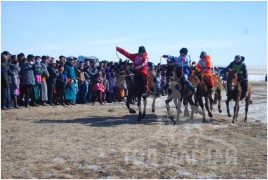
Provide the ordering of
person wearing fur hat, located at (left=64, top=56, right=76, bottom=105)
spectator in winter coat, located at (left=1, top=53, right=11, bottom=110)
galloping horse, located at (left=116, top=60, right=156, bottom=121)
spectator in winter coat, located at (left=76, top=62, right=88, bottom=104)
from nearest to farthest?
galloping horse, located at (left=116, top=60, right=156, bottom=121) < spectator in winter coat, located at (left=1, top=53, right=11, bottom=110) < person wearing fur hat, located at (left=64, top=56, right=76, bottom=105) < spectator in winter coat, located at (left=76, top=62, right=88, bottom=104)

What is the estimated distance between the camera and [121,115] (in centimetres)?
1314

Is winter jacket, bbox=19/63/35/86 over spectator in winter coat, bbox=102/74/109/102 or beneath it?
over

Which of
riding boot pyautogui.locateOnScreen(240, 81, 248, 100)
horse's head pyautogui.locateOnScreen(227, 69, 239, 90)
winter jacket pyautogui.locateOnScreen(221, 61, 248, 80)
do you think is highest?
winter jacket pyautogui.locateOnScreen(221, 61, 248, 80)

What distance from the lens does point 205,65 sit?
44.2 feet

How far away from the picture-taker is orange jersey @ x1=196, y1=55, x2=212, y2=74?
13083 millimetres

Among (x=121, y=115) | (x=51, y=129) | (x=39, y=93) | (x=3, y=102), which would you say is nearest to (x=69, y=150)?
(x=51, y=129)

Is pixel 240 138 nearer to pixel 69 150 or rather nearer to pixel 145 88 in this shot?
pixel 145 88

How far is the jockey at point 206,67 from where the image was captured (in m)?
12.9

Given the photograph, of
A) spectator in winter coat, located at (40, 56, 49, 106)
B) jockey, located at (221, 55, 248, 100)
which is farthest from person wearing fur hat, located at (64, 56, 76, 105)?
jockey, located at (221, 55, 248, 100)

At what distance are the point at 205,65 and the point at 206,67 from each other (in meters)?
0.32

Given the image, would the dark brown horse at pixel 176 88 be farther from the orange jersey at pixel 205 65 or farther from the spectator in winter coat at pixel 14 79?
the spectator in winter coat at pixel 14 79

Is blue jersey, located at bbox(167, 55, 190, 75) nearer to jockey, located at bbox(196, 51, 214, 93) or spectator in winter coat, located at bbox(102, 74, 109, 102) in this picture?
jockey, located at bbox(196, 51, 214, 93)

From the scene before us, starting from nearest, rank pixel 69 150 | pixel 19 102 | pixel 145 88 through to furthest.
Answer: pixel 69 150 → pixel 145 88 → pixel 19 102

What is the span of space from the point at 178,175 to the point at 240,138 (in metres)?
3.93
